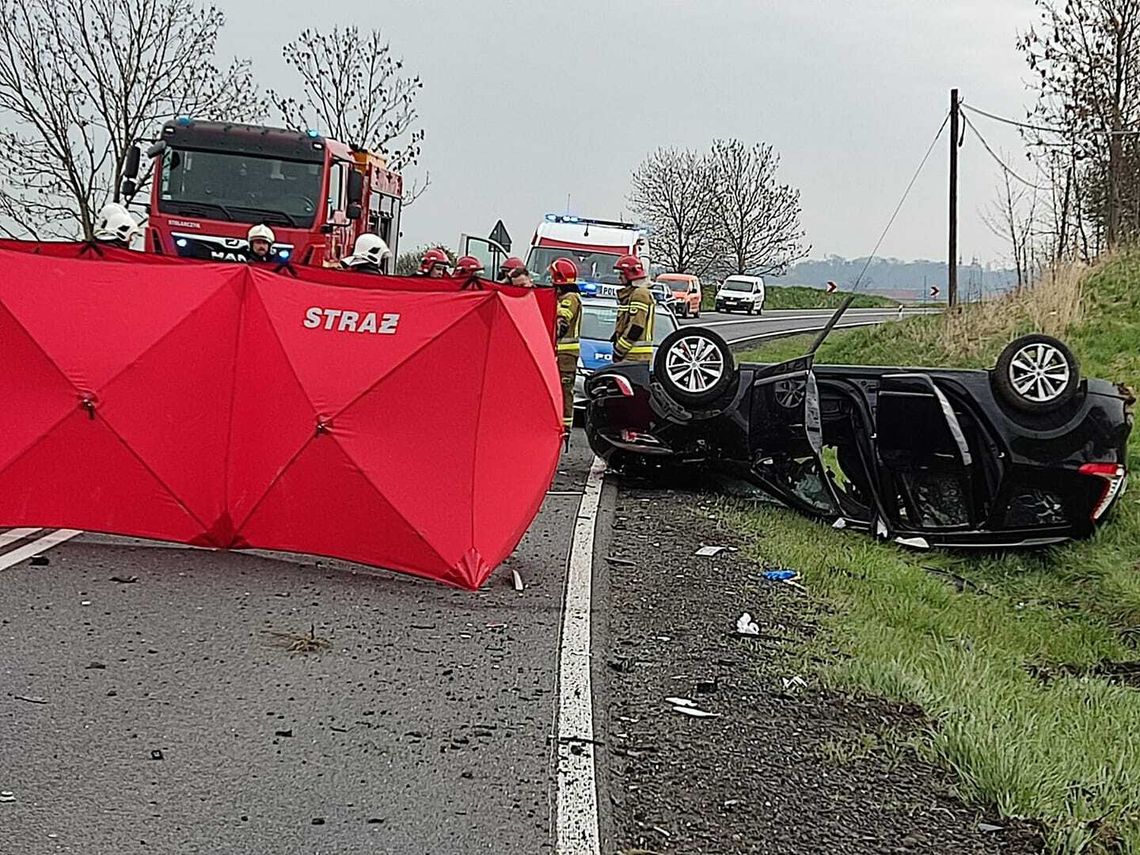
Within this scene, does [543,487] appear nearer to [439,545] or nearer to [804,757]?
[439,545]

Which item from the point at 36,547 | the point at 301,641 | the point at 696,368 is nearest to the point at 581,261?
the point at 696,368

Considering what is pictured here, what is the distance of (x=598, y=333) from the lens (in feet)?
55.8

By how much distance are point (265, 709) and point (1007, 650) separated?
4470 mm

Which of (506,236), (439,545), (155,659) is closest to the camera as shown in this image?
(155,659)

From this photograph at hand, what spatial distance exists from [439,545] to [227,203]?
11.5 meters

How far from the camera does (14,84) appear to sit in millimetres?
33969

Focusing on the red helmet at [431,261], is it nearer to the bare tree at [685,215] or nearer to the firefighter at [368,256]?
the firefighter at [368,256]

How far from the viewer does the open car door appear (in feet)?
31.6

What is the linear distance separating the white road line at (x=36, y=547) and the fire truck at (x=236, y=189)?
31.8 ft

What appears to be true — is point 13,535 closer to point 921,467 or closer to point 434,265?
point 921,467

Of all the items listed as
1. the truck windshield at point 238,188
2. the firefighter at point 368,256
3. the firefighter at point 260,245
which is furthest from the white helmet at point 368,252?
the truck windshield at point 238,188

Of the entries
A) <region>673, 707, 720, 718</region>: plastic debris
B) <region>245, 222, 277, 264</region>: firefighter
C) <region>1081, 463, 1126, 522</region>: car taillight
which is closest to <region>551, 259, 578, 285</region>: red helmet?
<region>245, 222, 277, 264</region>: firefighter

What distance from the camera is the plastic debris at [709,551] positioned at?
30.8 ft

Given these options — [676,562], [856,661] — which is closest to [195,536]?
[676,562]
